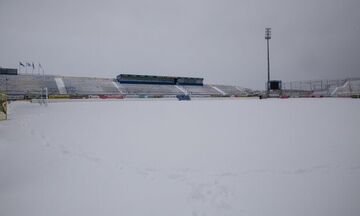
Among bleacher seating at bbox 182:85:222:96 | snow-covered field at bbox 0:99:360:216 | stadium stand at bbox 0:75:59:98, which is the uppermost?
bleacher seating at bbox 182:85:222:96

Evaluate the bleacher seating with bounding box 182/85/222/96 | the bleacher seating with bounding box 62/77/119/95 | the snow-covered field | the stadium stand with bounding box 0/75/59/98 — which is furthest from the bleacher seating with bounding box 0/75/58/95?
the snow-covered field

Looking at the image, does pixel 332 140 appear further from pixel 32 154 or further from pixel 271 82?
pixel 271 82

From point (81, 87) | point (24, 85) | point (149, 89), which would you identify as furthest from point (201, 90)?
point (24, 85)

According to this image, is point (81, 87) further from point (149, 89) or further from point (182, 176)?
point (182, 176)

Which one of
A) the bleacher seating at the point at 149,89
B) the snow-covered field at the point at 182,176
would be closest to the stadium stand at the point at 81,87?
the bleacher seating at the point at 149,89

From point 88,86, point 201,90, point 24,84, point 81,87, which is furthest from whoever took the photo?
point 201,90

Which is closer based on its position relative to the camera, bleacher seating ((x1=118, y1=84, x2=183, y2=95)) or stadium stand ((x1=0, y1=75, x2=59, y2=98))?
stadium stand ((x1=0, y1=75, x2=59, y2=98))

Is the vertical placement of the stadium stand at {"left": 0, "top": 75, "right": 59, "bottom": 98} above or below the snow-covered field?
above

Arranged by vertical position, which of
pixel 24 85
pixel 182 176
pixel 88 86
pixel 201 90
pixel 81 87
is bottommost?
pixel 182 176

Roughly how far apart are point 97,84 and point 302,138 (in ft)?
177

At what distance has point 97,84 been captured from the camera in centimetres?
5591

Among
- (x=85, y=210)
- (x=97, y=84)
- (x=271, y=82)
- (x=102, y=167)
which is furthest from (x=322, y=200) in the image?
(x=97, y=84)

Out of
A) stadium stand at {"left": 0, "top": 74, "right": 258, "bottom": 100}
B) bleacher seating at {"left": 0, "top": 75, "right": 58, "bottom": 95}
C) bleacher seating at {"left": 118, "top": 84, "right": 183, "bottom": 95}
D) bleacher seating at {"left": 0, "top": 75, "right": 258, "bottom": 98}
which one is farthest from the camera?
bleacher seating at {"left": 118, "top": 84, "right": 183, "bottom": 95}

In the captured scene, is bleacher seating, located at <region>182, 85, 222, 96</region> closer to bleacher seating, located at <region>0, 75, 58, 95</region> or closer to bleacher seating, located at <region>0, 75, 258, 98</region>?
bleacher seating, located at <region>0, 75, 258, 98</region>
